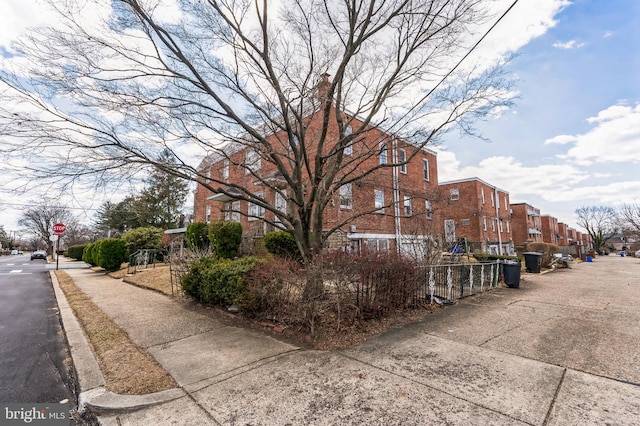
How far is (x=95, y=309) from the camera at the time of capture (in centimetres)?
730

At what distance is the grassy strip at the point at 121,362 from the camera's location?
3.42m

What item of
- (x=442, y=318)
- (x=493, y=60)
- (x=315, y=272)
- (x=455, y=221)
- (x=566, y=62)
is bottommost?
(x=442, y=318)

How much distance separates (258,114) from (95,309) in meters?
6.10

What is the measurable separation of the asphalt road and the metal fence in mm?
6428

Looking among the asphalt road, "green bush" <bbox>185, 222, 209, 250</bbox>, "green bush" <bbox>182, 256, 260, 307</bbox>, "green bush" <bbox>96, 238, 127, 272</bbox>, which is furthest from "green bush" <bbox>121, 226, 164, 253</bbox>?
"green bush" <bbox>182, 256, 260, 307</bbox>

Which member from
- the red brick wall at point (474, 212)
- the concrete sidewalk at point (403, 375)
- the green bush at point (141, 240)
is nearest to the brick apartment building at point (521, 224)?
the red brick wall at point (474, 212)

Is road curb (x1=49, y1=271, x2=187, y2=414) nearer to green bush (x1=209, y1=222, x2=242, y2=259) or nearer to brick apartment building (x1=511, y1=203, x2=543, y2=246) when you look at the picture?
green bush (x1=209, y1=222, x2=242, y2=259)

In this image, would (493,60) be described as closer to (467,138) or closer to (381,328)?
(467,138)

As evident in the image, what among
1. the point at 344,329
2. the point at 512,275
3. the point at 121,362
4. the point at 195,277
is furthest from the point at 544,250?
the point at 121,362

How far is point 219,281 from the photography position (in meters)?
6.62

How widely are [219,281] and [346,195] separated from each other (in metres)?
7.12

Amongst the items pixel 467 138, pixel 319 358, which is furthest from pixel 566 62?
pixel 319 358

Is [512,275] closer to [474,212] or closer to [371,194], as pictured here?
[371,194]

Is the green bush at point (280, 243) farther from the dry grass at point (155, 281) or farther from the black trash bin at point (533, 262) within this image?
the black trash bin at point (533, 262)
